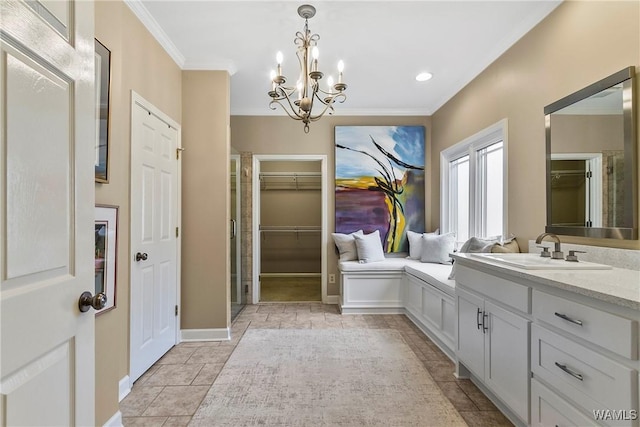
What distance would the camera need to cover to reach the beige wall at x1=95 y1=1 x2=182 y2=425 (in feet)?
5.42

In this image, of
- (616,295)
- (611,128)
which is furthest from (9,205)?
(611,128)

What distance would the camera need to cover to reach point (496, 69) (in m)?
2.85

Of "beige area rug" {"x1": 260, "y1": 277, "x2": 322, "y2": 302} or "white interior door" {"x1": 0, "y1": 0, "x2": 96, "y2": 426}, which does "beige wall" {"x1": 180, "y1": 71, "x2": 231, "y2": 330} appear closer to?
"beige area rug" {"x1": 260, "y1": 277, "x2": 322, "y2": 302}

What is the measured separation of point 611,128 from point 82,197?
2.50 meters

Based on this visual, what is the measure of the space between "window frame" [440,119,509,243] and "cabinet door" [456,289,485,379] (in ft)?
2.89

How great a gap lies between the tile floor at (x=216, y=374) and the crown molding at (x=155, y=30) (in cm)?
259

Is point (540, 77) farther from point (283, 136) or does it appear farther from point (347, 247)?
point (283, 136)

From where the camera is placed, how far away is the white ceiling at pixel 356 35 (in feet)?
7.34

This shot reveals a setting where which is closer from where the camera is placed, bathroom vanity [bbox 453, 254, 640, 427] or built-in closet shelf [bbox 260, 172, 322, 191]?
bathroom vanity [bbox 453, 254, 640, 427]

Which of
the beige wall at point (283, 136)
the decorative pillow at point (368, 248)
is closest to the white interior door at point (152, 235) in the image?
the beige wall at point (283, 136)

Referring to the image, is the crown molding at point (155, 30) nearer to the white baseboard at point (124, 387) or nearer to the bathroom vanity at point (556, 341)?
the white baseboard at point (124, 387)

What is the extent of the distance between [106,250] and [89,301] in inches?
37.9

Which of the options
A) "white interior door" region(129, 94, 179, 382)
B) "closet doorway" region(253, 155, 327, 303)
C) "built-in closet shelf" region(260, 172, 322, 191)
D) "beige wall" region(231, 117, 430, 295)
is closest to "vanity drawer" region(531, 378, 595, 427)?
"white interior door" region(129, 94, 179, 382)

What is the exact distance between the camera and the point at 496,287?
1.83 meters
